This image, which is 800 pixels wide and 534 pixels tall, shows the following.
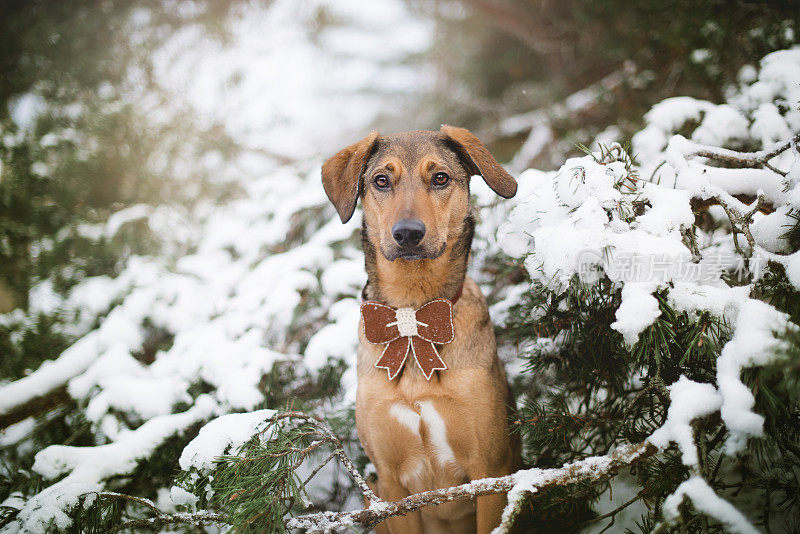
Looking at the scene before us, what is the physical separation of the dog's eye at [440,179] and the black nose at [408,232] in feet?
1.41

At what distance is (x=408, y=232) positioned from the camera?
203 centimetres

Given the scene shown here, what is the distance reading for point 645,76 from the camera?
376 centimetres

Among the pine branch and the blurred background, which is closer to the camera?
the pine branch

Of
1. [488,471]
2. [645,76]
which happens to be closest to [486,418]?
[488,471]

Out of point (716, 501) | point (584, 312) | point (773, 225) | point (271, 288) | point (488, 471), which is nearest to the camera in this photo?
point (716, 501)

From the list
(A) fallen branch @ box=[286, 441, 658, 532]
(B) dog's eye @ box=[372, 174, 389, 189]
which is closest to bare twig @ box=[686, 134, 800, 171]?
(A) fallen branch @ box=[286, 441, 658, 532]

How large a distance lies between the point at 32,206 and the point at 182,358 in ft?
8.02

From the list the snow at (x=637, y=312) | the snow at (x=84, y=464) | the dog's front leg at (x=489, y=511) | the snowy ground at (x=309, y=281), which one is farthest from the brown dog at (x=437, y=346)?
the snow at (x=84, y=464)

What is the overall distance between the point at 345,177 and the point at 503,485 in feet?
5.70

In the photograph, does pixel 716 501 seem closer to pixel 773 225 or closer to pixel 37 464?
pixel 773 225

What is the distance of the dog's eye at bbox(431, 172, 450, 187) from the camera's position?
240cm

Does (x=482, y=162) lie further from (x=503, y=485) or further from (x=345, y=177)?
(x=503, y=485)

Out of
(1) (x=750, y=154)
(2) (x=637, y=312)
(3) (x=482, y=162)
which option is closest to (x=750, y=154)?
(1) (x=750, y=154)

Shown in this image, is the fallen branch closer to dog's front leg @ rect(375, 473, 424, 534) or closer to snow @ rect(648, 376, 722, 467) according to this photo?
snow @ rect(648, 376, 722, 467)
